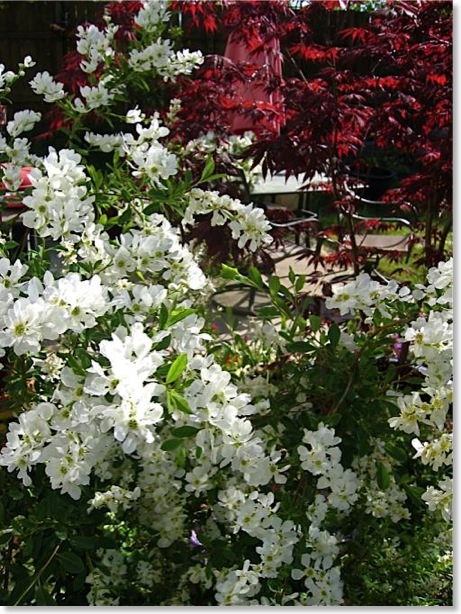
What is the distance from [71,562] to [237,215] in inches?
33.5

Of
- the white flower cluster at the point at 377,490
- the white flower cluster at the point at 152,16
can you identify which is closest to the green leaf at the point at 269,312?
the white flower cluster at the point at 377,490

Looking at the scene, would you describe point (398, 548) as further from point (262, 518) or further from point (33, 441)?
point (33, 441)

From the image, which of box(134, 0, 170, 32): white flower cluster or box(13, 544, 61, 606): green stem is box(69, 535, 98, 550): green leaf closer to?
box(13, 544, 61, 606): green stem

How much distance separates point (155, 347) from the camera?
1.41 meters

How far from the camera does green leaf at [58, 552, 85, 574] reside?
5.02 ft

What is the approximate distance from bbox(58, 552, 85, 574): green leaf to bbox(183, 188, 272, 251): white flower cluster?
2.50 feet

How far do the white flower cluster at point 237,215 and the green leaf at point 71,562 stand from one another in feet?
2.50

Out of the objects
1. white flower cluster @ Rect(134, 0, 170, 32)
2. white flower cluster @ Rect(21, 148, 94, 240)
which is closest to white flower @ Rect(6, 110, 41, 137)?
white flower cluster @ Rect(134, 0, 170, 32)

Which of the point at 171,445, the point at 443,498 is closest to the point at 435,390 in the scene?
the point at 443,498

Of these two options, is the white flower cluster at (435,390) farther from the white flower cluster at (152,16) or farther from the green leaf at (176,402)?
the white flower cluster at (152,16)

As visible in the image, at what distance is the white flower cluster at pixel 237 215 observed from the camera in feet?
6.13

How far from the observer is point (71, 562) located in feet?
5.04

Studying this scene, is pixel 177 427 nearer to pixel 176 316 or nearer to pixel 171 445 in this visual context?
pixel 171 445

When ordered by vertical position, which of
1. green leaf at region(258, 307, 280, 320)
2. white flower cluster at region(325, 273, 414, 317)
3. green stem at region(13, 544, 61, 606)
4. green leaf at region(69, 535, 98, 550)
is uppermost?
white flower cluster at region(325, 273, 414, 317)
